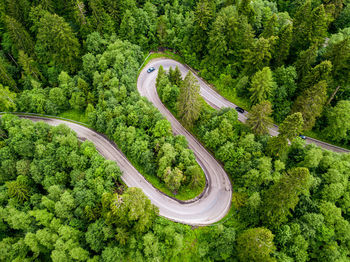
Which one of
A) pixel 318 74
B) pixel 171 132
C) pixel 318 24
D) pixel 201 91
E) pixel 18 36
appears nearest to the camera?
pixel 318 74

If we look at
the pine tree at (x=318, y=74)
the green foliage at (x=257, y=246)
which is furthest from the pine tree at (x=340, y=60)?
the green foliage at (x=257, y=246)

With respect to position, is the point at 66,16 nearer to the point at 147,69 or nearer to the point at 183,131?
the point at 147,69

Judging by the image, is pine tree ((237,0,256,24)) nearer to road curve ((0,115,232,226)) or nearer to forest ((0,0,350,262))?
forest ((0,0,350,262))

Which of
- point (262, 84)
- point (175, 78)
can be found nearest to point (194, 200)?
point (262, 84)

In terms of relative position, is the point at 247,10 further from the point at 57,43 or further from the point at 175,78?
the point at 57,43

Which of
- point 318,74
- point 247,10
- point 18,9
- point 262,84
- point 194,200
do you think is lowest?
point 194,200

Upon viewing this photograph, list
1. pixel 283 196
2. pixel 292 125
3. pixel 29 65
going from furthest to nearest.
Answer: pixel 29 65, pixel 292 125, pixel 283 196
